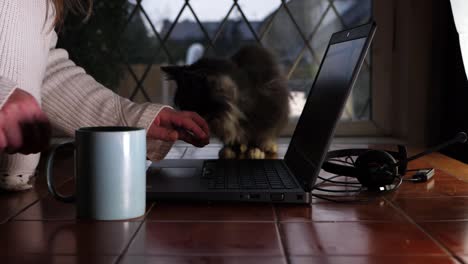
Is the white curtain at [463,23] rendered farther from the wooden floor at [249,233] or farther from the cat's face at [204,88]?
the cat's face at [204,88]

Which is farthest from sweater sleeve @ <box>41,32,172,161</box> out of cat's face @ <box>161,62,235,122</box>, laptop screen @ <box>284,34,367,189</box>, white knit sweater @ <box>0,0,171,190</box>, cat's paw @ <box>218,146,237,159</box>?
cat's face @ <box>161,62,235,122</box>

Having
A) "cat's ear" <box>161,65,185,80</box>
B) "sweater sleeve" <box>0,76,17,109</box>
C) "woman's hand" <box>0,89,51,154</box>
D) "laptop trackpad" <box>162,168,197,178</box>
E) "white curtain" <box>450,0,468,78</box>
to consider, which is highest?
"white curtain" <box>450,0,468,78</box>

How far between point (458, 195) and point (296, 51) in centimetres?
132

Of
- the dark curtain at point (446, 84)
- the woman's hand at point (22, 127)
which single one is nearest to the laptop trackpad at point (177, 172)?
the woman's hand at point (22, 127)

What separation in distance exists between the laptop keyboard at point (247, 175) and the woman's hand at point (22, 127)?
0.38 m

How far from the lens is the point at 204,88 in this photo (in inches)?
75.5

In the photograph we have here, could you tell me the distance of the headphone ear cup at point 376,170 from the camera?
108cm

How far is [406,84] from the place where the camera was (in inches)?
80.8

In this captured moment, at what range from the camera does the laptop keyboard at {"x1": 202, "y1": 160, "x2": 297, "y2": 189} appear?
101 centimetres

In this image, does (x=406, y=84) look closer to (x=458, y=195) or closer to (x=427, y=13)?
(x=427, y=13)

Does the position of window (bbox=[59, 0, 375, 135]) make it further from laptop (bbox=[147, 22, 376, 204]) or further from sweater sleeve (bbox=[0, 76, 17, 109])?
sweater sleeve (bbox=[0, 76, 17, 109])

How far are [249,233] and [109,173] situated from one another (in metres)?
0.22

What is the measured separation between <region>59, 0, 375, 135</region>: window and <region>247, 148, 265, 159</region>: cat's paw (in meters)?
0.42

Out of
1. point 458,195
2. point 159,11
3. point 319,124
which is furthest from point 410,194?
point 159,11
